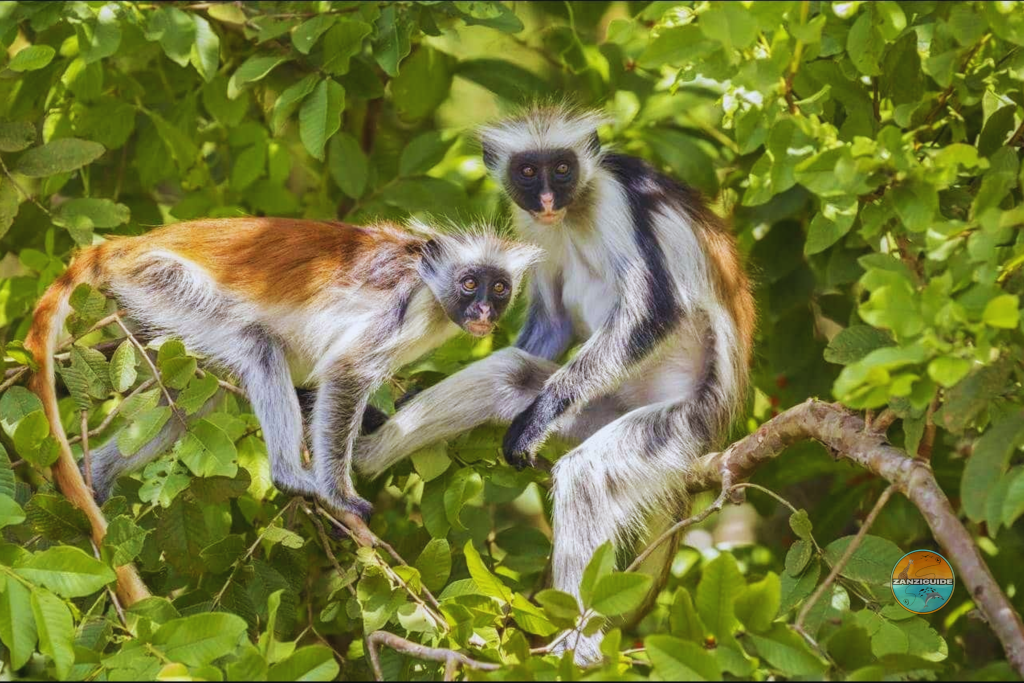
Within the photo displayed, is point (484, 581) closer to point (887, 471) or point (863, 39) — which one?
point (887, 471)

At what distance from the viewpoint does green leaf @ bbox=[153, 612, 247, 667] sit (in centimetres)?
348

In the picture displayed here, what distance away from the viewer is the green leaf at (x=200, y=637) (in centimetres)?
348

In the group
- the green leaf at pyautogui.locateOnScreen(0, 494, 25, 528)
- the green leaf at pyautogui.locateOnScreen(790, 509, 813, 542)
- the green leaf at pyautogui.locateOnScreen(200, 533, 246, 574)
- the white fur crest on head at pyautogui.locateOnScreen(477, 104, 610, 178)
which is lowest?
the green leaf at pyautogui.locateOnScreen(200, 533, 246, 574)

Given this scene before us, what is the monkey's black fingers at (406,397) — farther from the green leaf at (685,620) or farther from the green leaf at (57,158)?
the green leaf at (685,620)

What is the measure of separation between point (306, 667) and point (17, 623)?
94 centimetres

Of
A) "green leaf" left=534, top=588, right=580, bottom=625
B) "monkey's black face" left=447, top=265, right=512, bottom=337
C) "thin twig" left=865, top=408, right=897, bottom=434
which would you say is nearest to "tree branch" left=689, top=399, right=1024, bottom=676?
"thin twig" left=865, top=408, right=897, bottom=434

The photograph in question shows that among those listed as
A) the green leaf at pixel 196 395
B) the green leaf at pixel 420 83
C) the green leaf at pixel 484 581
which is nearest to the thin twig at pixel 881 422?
the green leaf at pixel 484 581

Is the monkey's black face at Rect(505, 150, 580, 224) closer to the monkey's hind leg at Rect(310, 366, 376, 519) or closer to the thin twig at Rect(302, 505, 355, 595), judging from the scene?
the monkey's hind leg at Rect(310, 366, 376, 519)

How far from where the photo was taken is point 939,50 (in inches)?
173

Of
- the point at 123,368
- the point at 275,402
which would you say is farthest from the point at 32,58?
the point at 275,402

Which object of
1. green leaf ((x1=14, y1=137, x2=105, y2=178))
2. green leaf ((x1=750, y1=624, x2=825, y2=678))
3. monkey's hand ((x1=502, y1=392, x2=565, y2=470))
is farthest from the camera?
monkey's hand ((x1=502, y1=392, x2=565, y2=470))

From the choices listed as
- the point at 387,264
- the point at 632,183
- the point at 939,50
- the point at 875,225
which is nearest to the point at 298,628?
the point at 387,264

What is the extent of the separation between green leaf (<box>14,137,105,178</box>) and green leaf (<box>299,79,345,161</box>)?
889 mm

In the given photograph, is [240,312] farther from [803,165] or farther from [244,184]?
[803,165]
